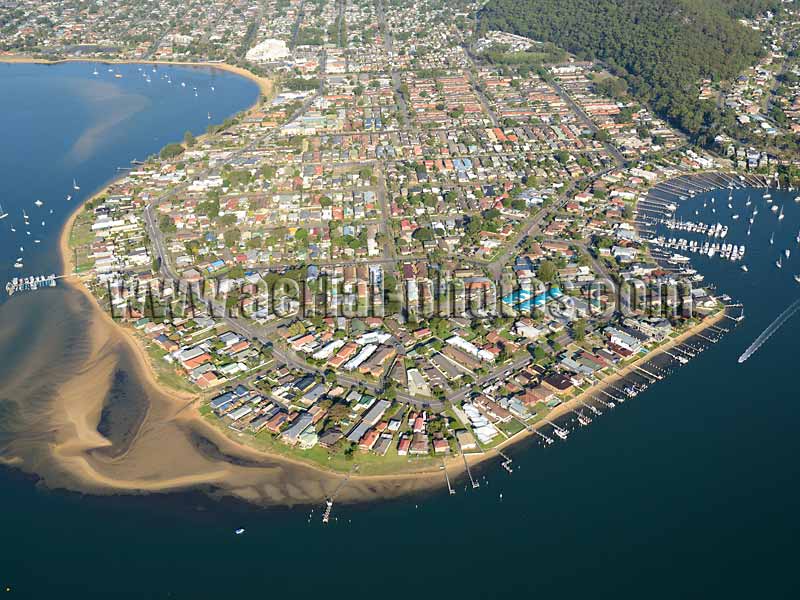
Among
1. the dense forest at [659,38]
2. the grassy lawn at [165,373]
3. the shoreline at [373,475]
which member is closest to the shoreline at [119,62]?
the dense forest at [659,38]

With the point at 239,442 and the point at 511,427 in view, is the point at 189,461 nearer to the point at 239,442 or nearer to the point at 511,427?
the point at 239,442

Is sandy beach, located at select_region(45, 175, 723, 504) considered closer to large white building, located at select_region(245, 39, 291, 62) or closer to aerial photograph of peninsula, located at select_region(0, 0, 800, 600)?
aerial photograph of peninsula, located at select_region(0, 0, 800, 600)

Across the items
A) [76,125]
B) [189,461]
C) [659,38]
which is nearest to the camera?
[189,461]

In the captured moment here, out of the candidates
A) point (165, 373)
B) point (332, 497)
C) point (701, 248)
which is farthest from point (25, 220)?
point (701, 248)

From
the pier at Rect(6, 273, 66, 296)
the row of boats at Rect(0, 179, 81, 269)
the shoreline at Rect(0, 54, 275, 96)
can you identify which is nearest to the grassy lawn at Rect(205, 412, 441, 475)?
the pier at Rect(6, 273, 66, 296)

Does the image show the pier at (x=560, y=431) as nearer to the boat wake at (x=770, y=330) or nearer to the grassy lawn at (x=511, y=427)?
the grassy lawn at (x=511, y=427)

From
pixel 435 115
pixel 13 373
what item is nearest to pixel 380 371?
pixel 13 373
